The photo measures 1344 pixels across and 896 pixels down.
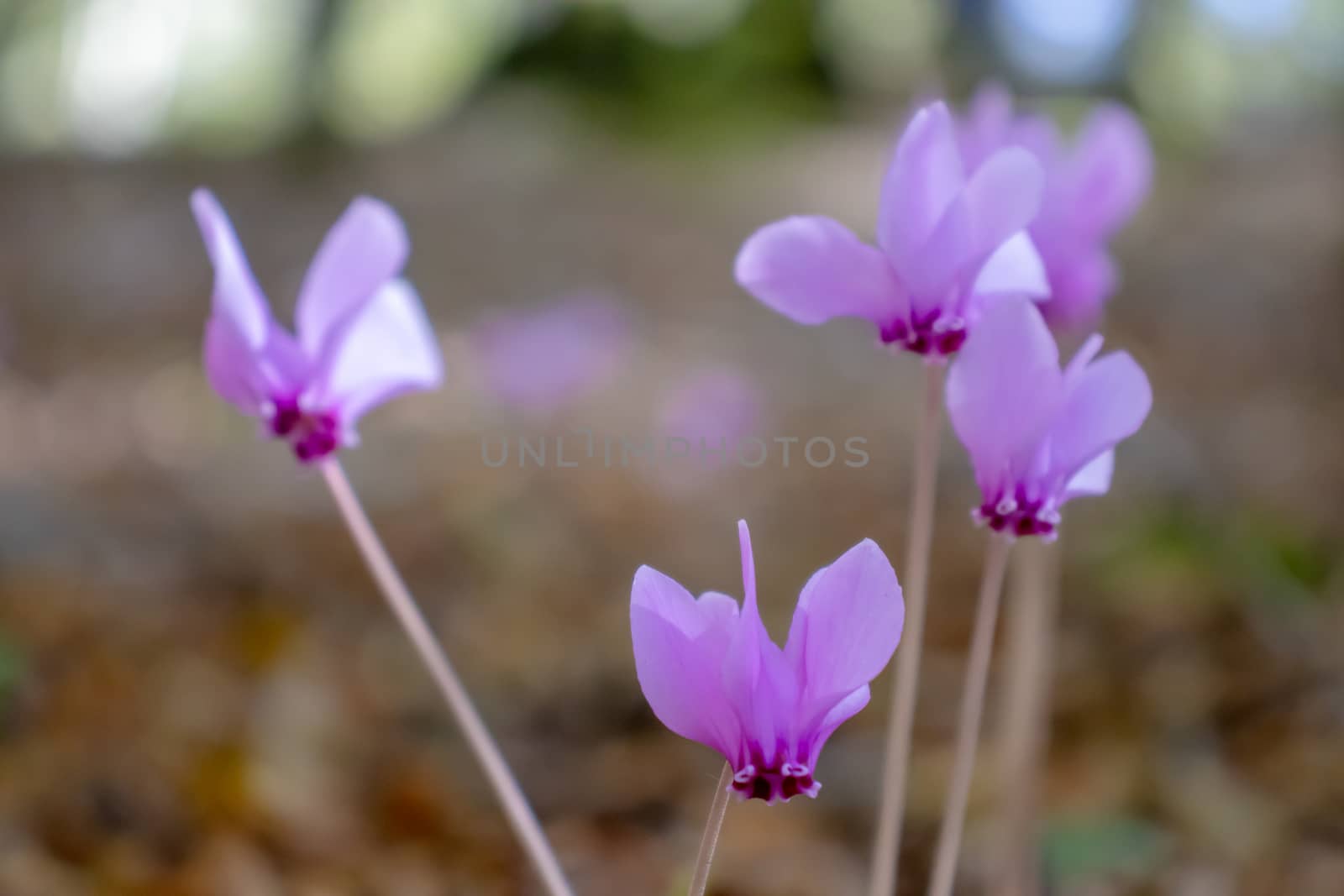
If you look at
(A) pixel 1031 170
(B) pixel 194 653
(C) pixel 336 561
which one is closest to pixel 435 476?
(C) pixel 336 561

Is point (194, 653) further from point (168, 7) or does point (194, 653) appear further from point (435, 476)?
point (168, 7)

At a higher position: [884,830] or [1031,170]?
[1031,170]

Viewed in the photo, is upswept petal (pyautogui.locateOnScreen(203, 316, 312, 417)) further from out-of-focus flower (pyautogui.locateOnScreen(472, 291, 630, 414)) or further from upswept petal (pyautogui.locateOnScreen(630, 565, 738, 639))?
out-of-focus flower (pyautogui.locateOnScreen(472, 291, 630, 414))

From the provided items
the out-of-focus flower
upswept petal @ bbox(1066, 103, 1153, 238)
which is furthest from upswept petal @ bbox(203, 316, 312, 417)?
the out-of-focus flower

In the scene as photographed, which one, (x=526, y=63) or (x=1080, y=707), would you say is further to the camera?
(x=526, y=63)

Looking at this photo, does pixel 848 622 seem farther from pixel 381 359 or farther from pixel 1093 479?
pixel 381 359

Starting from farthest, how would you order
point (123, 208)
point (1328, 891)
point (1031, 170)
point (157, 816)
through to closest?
point (123, 208)
point (157, 816)
point (1328, 891)
point (1031, 170)

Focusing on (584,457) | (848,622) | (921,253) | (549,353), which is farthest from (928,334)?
(549,353)
